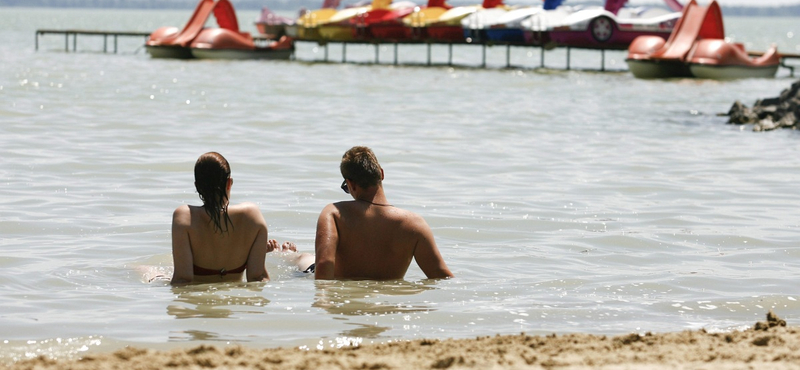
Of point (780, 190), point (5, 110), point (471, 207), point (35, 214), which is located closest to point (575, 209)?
point (471, 207)

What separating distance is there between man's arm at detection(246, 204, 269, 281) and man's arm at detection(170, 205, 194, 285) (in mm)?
338

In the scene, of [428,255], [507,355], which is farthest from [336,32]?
[507,355]

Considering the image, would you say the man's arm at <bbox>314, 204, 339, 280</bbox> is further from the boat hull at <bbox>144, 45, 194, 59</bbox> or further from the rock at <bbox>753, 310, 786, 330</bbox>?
the boat hull at <bbox>144, 45, 194, 59</bbox>

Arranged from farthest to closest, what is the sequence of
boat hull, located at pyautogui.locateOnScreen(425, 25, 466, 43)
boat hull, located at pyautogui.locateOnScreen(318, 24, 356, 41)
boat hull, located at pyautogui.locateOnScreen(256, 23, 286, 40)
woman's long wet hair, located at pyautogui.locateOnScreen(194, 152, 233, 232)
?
boat hull, located at pyautogui.locateOnScreen(256, 23, 286, 40) → boat hull, located at pyautogui.locateOnScreen(318, 24, 356, 41) → boat hull, located at pyautogui.locateOnScreen(425, 25, 466, 43) → woman's long wet hair, located at pyautogui.locateOnScreen(194, 152, 233, 232)

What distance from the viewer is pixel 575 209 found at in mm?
10055

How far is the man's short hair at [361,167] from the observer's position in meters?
6.00

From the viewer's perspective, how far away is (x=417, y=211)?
988 cm

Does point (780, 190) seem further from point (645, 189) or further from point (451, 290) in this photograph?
point (451, 290)

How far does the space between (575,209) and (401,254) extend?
158 inches

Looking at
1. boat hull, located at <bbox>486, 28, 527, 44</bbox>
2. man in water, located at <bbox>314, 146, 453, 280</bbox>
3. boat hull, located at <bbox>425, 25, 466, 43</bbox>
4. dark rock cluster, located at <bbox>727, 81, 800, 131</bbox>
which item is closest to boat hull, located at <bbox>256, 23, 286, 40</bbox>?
boat hull, located at <bbox>425, 25, 466, 43</bbox>

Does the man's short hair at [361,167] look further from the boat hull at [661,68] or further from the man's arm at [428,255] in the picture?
the boat hull at [661,68]

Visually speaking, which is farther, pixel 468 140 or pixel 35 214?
pixel 468 140

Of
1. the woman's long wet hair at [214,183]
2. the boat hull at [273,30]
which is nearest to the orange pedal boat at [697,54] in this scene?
the boat hull at [273,30]

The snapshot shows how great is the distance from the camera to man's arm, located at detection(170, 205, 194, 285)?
19.7 ft
